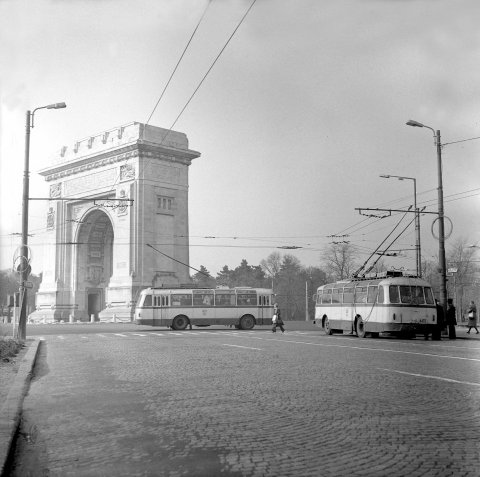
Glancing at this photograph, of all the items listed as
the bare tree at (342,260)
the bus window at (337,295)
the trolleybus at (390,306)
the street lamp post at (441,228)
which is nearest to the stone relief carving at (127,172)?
the bare tree at (342,260)

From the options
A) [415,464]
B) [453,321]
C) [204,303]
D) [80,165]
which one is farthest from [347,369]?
[80,165]

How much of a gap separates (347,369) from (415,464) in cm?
687

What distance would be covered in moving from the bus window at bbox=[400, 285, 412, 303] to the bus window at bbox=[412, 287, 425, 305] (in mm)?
201

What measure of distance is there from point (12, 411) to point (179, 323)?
99.0ft

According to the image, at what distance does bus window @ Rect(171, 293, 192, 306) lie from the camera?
37.3 meters

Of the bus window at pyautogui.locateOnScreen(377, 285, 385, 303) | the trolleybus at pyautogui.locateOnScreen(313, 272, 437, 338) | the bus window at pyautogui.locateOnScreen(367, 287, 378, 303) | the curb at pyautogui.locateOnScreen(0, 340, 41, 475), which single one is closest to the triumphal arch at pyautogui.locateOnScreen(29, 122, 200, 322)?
the trolleybus at pyautogui.locateOnScreen(313, 272, 437, 338)

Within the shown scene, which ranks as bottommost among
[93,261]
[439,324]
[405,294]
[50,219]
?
[439,324]

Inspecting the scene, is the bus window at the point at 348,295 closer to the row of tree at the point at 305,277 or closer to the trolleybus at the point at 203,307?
the trolleybus at the point at 203,307

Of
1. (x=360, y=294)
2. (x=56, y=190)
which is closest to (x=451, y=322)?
(x=360, y=294)

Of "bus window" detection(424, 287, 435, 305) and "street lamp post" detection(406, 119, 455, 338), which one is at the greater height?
"street lamp post" detection(406, 119, 455, 338)

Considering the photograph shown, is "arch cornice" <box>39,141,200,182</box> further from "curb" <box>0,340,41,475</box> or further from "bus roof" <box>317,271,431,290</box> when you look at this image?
"curb" <box>0,340,41,475</box>

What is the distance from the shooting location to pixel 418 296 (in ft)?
82.4

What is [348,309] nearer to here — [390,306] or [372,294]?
[372,294]

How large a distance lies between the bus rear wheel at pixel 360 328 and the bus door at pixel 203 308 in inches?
501
